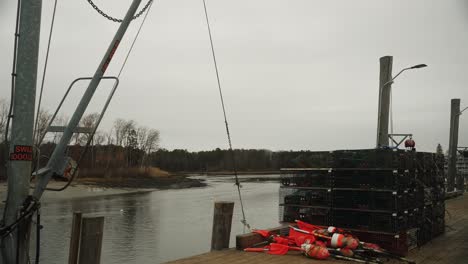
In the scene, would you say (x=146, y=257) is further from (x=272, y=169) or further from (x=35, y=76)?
(x=272, y=169)

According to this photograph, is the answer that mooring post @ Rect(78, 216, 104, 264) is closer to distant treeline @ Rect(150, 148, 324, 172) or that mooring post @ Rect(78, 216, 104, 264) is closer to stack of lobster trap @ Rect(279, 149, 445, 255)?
stack of lobster trap @ Rect(279, 149, 445, 255)

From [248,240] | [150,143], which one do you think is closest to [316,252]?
[248,240]

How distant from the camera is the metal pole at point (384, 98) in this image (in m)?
13.8

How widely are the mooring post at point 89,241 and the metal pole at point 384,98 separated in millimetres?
9604

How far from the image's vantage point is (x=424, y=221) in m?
9.88

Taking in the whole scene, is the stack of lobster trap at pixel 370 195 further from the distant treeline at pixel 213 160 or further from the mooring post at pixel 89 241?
the distant treeline at pixel 213 160

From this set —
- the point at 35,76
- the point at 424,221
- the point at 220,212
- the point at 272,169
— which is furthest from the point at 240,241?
the point at 272,169

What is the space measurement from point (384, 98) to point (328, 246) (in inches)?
268

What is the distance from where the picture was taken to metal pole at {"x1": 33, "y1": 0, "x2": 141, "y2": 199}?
235 inches

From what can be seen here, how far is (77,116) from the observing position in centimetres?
625

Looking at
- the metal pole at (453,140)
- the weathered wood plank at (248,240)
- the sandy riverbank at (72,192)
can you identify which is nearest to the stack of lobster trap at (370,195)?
the weathered wood plank at (248,240)

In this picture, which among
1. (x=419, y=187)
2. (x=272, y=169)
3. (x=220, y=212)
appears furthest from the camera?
(x=272, y=169)

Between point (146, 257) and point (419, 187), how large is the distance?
9798mm

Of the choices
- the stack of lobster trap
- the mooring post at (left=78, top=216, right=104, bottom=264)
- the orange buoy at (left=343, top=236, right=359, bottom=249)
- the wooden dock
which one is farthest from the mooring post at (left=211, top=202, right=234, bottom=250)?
the mooring post at (left=78, top=216, right=104, bottom=264)
